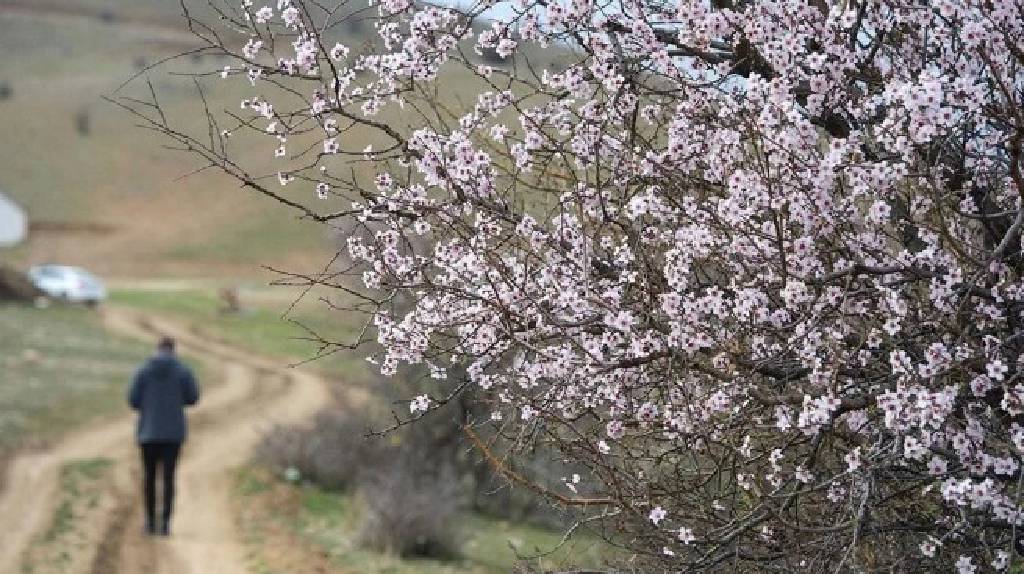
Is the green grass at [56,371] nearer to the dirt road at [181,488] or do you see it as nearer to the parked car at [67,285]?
the dirt road at [181,488]

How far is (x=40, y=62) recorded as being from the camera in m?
107

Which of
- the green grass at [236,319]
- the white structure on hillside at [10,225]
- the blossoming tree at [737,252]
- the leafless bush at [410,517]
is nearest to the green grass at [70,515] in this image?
the leafless bush at [410,517]

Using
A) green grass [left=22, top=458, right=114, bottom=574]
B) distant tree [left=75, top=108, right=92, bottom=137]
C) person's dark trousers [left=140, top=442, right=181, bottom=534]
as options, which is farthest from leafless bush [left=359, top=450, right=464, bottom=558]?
distant tree [left=75, top=108, right=92, bottom=137]

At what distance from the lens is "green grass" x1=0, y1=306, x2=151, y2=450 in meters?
19.6

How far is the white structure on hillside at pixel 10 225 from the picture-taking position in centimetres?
6166

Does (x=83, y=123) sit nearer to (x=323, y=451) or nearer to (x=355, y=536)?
(x=323, y=451)

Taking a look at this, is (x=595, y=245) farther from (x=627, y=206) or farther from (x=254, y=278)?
(x=254, y=278)

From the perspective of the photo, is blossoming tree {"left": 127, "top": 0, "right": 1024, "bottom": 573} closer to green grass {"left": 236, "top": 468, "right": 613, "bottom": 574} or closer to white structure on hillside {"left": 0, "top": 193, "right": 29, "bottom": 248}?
green grass {"left": 236, "top": 468, "right": 613, "bottom": 574}

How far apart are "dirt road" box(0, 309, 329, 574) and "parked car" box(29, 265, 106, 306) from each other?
50.7ft

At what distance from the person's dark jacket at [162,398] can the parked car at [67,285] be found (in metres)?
29.9

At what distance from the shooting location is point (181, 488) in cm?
1612

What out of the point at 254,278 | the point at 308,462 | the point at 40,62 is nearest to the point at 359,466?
the point at 308,462

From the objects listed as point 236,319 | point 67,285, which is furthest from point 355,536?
point 67,285

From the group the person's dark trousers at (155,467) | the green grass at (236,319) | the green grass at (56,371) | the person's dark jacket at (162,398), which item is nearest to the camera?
the person's dark jacket at (162,398)
